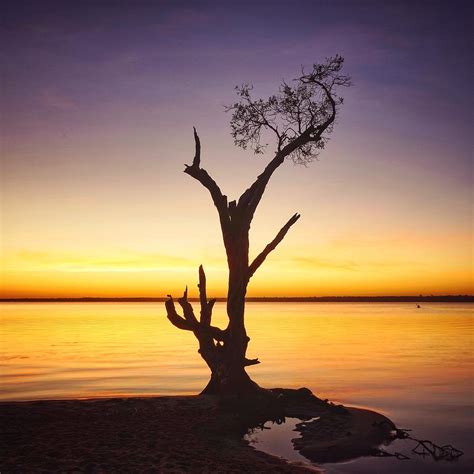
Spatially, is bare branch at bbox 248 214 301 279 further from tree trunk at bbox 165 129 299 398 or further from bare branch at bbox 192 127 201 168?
bare branch at bbox 192 127 201 168

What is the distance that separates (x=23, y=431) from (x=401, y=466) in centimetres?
930

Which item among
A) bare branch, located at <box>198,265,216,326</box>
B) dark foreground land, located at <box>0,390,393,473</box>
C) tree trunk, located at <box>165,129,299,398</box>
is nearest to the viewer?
dark foreground land, located at <box>0,390,393,473</box>

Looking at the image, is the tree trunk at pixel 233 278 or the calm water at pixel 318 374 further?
the calm water at pixel 318 374

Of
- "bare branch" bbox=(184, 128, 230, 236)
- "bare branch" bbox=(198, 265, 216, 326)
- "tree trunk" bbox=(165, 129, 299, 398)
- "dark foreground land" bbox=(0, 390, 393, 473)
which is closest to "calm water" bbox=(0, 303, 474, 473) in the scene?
"dark foreground land" bbox=(0, 390, 393, 473)

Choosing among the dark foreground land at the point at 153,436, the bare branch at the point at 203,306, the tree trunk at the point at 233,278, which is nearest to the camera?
the dark foreground land at the point at 153,436

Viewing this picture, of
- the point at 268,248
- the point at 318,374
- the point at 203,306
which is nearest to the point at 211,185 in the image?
the point at 268,248

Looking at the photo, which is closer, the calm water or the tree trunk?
the tree trunk

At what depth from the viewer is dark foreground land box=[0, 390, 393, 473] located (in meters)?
11.1

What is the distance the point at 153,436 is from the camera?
13.3 meters

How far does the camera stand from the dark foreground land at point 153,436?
1109 centimetres

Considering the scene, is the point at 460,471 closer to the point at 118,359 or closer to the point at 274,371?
the point at 274,371

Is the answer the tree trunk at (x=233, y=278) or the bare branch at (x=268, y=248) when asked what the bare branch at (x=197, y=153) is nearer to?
the tree trunk at (x=233, y=278)

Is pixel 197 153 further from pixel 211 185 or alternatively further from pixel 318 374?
pixel 318 374

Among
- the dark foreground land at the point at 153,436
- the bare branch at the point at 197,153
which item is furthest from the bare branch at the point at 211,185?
the dark foreground land at the point at 153,436
